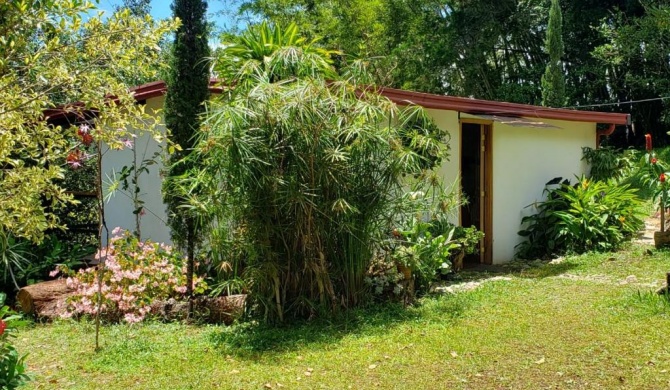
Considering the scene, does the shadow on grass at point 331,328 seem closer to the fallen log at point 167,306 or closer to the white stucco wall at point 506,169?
the fallen log at point 167,306

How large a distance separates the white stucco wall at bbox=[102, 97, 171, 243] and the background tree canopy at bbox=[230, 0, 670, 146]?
38.3 ft

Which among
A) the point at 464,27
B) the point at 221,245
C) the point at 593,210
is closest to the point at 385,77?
the point at 221,245

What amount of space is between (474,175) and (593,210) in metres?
1.87

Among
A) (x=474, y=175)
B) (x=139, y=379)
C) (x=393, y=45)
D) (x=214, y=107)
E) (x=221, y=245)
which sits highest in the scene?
(x=393, y=45)

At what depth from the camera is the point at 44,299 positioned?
20.2ft

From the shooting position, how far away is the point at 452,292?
21.8 ft

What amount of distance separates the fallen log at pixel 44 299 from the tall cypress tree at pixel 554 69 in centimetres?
1502

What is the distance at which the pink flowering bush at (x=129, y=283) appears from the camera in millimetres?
5719

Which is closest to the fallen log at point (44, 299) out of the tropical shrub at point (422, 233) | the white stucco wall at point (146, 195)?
the white stucco wall at point (146, 195)

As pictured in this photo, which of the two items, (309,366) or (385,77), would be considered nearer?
(309,366)

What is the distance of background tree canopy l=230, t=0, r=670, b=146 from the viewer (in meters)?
19.0

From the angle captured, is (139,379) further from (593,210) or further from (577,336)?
(593,210)

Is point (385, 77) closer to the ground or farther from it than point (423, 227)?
farther from it

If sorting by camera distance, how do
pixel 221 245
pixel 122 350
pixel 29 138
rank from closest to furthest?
pixel 29 138 → pixel 122 350 → pixel 221 245
